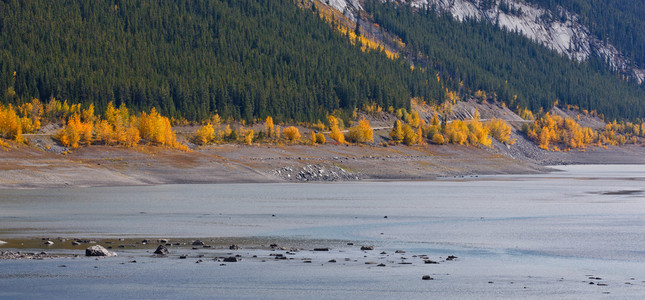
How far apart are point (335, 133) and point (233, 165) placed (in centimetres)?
4777

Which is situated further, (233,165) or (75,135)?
(233,165)

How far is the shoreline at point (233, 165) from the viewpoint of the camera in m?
105

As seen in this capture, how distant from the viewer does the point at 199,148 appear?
138m

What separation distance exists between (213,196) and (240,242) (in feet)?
138

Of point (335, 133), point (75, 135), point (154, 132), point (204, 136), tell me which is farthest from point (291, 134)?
point (75, 135)

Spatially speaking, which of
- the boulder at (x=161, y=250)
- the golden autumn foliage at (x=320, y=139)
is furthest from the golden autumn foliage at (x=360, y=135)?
the boulder at (x=161, y=250)

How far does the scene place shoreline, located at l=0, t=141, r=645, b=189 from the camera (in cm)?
10475

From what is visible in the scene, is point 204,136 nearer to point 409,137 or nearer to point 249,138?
point 249,138

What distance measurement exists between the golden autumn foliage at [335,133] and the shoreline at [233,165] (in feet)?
16.0

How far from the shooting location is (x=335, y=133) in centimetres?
17075

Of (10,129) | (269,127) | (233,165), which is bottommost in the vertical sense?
(233,165)

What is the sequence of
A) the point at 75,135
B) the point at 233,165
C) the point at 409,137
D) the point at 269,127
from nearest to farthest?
the point at 75,135 → the point at 233,165 → the point at 269,127 → the point at 409,137

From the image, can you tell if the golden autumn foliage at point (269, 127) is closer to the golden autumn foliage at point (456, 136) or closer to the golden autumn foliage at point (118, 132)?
the golden autumn foliage at point (118, 132)

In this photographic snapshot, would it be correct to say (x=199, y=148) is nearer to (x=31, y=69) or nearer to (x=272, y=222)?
(x=31, y=69)
